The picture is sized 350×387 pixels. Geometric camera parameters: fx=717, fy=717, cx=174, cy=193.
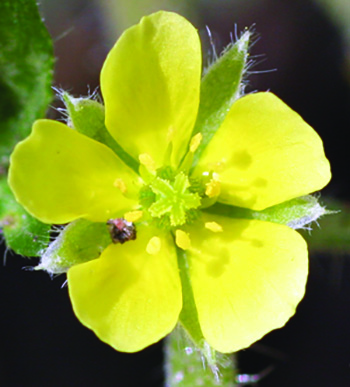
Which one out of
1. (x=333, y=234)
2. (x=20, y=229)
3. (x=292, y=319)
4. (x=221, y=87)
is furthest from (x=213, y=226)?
(x=292, y=319)

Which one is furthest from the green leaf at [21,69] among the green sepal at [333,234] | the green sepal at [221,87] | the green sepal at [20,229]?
the green sepal at [333,234]

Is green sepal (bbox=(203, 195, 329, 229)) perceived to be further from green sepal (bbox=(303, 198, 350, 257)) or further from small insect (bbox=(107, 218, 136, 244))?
green sepal (bbox=(303, 198, 350, 257))

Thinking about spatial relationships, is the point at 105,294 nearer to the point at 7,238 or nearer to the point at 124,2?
the point at 7,238

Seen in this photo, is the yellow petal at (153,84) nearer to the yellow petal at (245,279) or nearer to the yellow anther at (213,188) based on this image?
the yellow anther at (213,188)

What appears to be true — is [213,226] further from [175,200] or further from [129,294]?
[129,294]

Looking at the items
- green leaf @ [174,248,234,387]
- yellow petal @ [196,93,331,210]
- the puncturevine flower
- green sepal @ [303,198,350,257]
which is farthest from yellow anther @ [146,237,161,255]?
green sepal @ [303,198,350,257]

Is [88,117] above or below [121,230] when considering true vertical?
above
